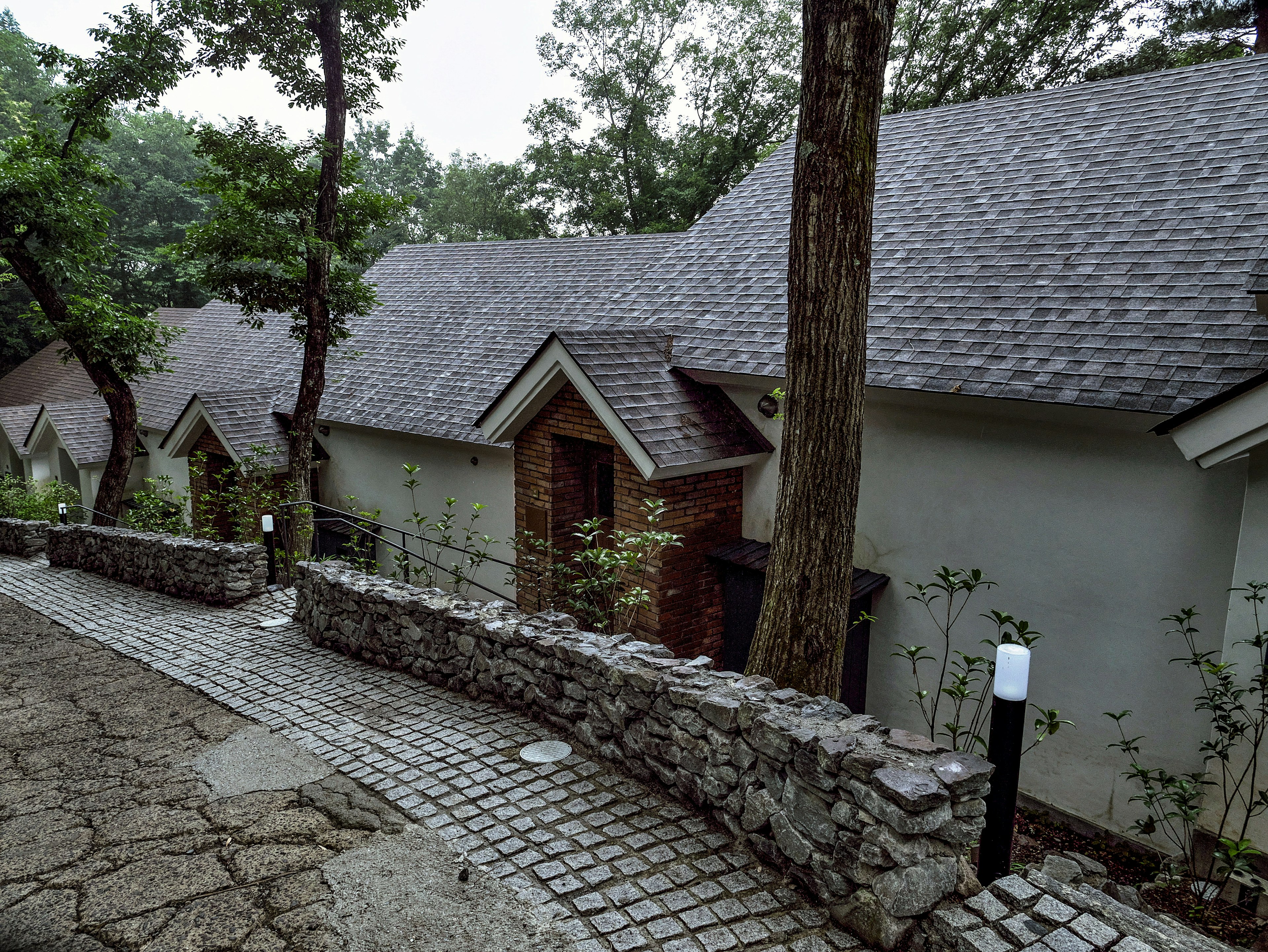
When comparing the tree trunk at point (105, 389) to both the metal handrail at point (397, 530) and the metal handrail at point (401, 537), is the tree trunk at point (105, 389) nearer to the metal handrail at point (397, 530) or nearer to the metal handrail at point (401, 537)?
the metal handrail at point (397, 530)

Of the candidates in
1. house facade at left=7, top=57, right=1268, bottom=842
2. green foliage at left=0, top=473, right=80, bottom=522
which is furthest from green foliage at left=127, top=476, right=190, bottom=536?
green foliage at left=0, top=473, right=80, bottom=522

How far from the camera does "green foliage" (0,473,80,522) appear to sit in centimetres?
1712

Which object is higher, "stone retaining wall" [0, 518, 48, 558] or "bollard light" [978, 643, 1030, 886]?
"bollard light" [978, 643, 1030, 886]

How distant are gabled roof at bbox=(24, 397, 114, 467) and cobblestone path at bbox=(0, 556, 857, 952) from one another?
1477 centimetres

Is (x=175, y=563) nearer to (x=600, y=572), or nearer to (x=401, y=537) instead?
(x=401, y=537)

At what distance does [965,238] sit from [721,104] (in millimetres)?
21851

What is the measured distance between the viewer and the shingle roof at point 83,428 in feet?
63.5

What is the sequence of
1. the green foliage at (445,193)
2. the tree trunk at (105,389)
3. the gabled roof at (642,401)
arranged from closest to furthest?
1. the gabled roof at (642,401)
2. the tree trunk at (105,389)
3. the green foliage at (445,193)

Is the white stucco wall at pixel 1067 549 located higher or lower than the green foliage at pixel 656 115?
lower

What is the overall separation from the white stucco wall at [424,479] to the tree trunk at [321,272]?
5.26 ft

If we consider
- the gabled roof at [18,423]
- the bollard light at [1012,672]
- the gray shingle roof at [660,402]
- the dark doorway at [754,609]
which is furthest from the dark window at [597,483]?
the gabled roof at [18,423]

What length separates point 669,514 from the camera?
8062 mm

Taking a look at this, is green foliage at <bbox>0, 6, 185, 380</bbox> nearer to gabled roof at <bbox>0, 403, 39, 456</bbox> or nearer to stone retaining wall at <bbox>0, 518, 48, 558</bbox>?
stone retaining wall at <bbox>0, 518, 48, 558</bbox>

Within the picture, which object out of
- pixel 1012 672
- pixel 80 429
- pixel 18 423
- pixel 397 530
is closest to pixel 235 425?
pixel 397 530
